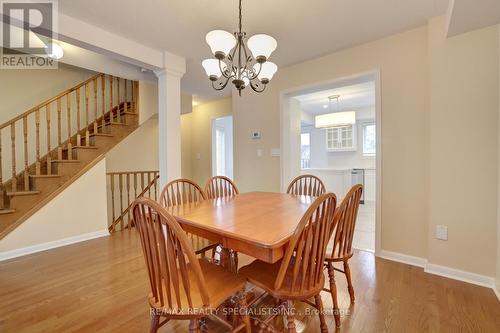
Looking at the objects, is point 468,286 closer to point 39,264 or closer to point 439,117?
point 439,117

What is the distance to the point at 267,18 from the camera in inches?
84.6

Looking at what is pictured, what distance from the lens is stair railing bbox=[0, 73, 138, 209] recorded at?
2.99 meters

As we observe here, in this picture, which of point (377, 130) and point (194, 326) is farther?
point (377, 130)

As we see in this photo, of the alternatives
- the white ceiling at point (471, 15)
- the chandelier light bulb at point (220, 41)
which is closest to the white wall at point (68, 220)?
the chandelier light bulb at point (220, 41)

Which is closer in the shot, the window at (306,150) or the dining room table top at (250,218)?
the dining room table top at (250,218)

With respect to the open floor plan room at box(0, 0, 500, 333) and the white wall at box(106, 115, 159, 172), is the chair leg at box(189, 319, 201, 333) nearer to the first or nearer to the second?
the open floor plan room at box(0, 0, 500, 333)

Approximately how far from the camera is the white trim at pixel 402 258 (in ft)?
7.64

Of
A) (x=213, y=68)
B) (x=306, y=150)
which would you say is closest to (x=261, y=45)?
(x=213, y=68)

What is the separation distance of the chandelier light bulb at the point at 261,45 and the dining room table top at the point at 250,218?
108 centimetres

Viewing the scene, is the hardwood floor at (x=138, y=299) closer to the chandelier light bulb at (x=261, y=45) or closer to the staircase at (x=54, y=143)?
the staircase at (x=54, y=143)

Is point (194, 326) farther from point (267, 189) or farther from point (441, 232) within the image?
point (267, 189)

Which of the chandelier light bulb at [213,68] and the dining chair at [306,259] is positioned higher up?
the chandelier light bulb at [213,68]

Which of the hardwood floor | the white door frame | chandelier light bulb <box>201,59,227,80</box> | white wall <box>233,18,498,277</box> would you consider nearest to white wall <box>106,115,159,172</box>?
the hardwood floor

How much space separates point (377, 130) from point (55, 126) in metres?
4.66
